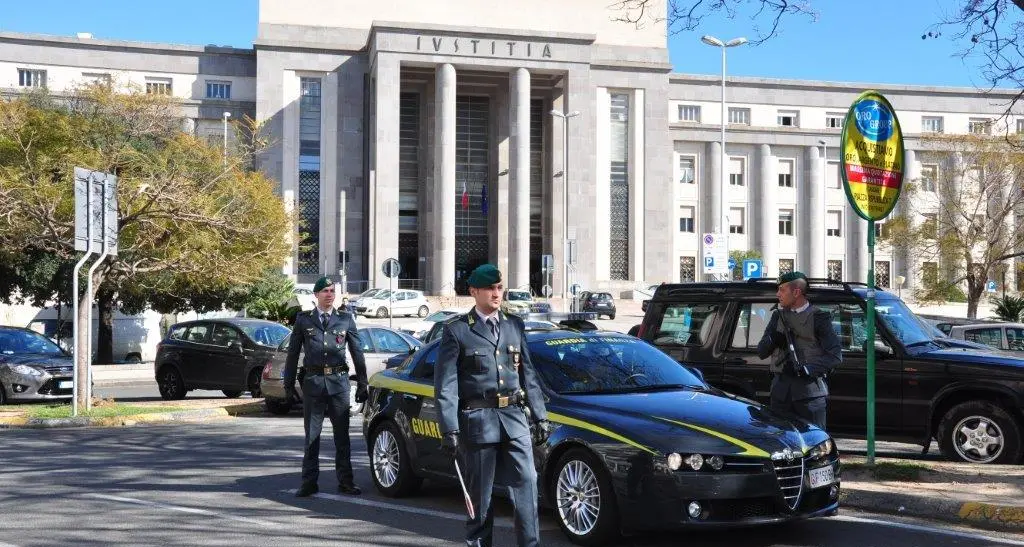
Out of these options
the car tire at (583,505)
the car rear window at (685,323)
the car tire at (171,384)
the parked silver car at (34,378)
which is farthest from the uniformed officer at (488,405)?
the car tire at (171,384)

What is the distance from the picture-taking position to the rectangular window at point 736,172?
3279 inches

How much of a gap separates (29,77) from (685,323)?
69.8 metres

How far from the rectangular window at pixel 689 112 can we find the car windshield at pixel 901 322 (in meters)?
73.4

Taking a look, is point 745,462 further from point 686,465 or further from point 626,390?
point 626,390

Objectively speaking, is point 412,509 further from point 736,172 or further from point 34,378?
point 736,172

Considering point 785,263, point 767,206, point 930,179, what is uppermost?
point 767,206

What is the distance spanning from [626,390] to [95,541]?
3894mm

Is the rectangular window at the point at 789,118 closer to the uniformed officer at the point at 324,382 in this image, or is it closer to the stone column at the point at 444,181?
the stone column at the point at 444,181

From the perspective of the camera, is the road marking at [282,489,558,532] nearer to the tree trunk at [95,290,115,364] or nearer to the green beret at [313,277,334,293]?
the green beret at [313,277,334,293]

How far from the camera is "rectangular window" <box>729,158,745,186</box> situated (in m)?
83.3

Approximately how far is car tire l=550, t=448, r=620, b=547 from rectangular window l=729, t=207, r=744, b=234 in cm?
7710

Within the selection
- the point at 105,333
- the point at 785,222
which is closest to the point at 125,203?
the point at 105,333

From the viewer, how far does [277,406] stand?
1852cm

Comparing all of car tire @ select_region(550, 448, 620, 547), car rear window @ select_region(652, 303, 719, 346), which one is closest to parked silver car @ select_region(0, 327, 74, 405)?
car rear window @ select_region(652, 303, 719, 346)
